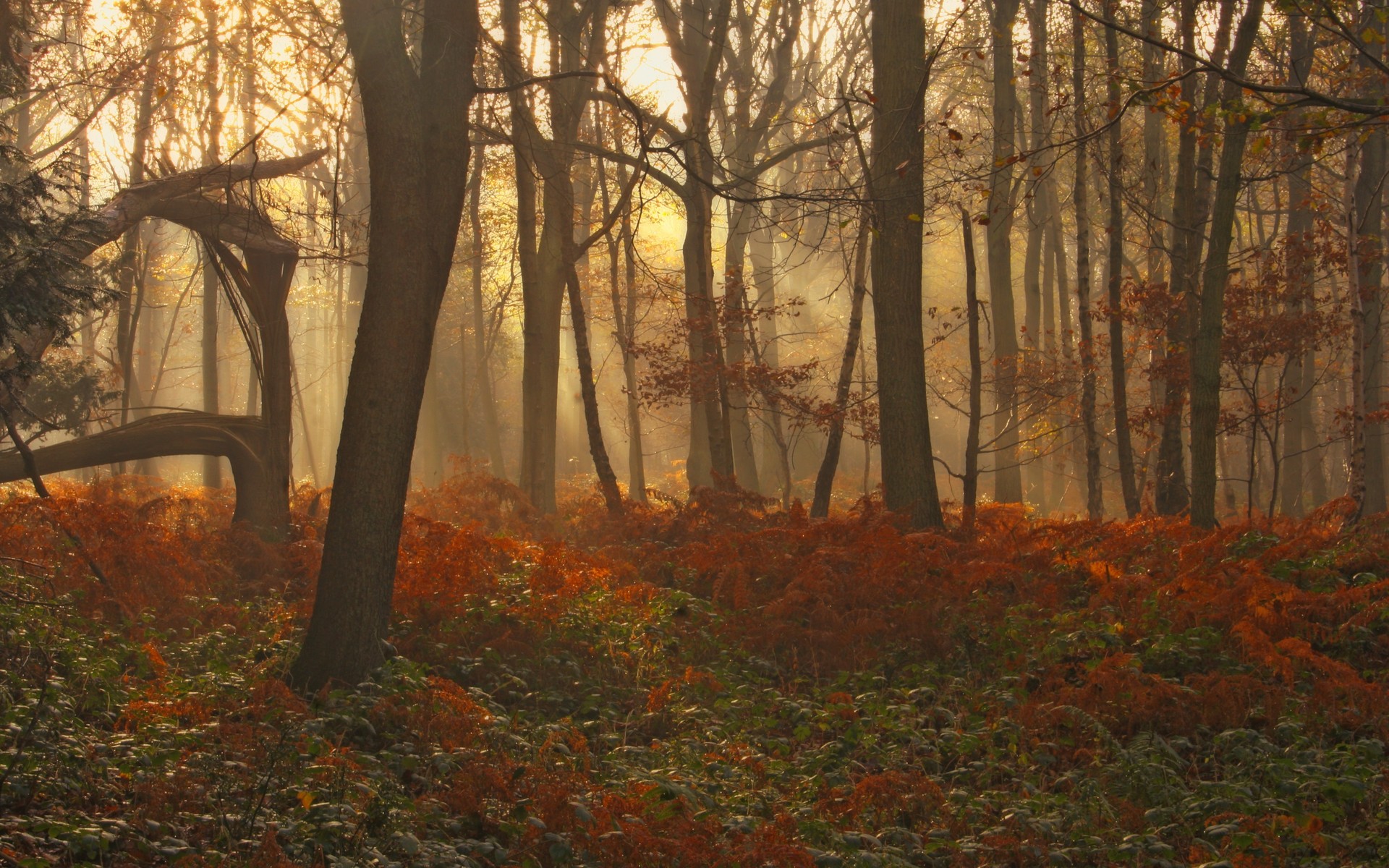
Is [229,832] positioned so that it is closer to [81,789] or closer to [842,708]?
[81,789]

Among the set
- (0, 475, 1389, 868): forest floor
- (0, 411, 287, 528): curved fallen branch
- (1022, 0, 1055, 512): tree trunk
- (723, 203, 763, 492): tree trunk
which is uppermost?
(1022, 0, 1055, 512): tree trunk

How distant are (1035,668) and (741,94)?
16.9 metres

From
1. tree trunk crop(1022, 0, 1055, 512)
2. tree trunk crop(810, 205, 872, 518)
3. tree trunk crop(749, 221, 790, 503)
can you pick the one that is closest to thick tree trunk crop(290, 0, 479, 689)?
tree trunk crop(1022, 0, 1055, 512)

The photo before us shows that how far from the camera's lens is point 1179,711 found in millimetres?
6199

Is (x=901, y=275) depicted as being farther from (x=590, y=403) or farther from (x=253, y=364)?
(x=253, y=364)

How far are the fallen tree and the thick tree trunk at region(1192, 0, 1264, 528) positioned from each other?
31.8 feet

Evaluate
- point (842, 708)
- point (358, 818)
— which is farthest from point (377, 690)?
point (842, 708)

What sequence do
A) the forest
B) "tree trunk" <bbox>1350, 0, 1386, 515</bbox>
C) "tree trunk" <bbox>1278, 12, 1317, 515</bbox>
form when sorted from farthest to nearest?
1. "tree trunk" <bbox>1350, 0, 1386, 515</bbox>
2. "tree trunk" <bbox>1278, 12, 1317, 515</bbox>
3. the forest

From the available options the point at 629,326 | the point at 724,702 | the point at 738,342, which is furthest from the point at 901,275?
the point at 629,326

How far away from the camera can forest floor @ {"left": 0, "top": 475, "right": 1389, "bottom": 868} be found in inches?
181

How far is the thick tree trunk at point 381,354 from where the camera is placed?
6.85 m

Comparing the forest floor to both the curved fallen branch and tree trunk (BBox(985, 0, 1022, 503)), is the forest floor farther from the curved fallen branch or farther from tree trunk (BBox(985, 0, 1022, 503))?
tree trunk (BBox(985, 0, 1022, 503))

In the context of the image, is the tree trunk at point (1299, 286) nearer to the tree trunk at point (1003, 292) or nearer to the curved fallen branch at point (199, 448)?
the tree trunk at point (1003, 292)

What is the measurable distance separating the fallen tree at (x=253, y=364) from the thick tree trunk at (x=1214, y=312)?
9687 millimetres
